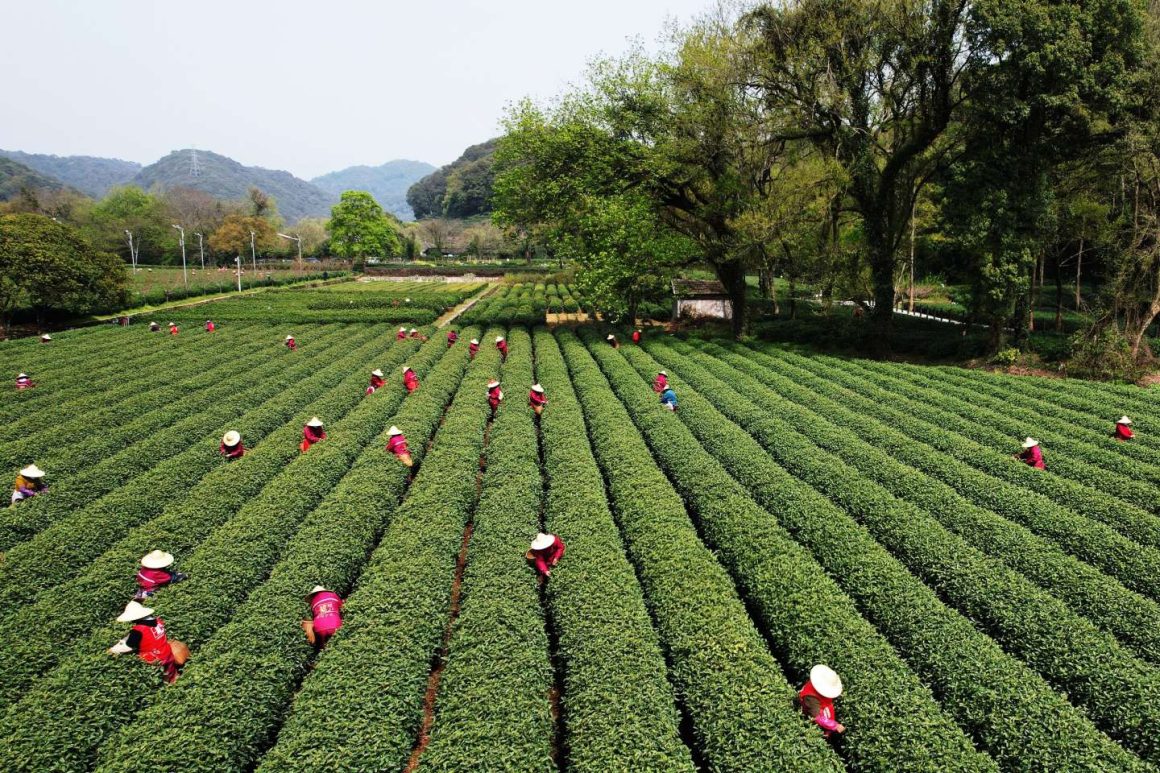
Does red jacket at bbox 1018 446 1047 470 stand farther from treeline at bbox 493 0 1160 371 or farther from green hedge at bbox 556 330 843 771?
treeline at bbox 493 0 1160 371

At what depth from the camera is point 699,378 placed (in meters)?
21.1

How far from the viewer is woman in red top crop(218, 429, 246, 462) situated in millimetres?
13195

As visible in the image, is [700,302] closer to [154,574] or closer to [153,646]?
[154,574]

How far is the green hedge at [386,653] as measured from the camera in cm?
580

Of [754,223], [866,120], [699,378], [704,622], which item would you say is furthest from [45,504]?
[866,120]

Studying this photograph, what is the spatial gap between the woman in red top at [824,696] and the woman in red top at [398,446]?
980cm

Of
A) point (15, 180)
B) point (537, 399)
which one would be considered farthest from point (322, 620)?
point (15, 180)

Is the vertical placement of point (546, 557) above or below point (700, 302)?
below

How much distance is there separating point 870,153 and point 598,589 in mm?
25692

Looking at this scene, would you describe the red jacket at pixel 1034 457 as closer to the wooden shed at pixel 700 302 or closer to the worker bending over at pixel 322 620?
the worker bending over at pixel 322 620

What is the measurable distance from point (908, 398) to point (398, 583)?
1765cm

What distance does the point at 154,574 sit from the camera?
26.9 feet

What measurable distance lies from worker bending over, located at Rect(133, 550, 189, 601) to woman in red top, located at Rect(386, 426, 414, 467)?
522cm

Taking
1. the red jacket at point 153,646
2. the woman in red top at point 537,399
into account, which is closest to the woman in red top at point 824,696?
the red jacket at point 153,646
